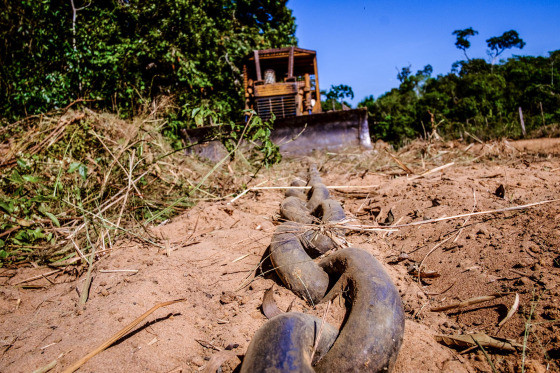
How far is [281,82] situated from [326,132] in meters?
3.42

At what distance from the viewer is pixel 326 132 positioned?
7047 millimetres

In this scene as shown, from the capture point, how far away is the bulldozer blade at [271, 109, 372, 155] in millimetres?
6957

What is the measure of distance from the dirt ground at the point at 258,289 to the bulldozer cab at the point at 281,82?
5465 millimetres

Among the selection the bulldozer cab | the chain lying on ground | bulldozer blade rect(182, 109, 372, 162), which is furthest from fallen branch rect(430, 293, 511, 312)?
the bulldozer cab

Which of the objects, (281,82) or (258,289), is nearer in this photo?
(258,289)

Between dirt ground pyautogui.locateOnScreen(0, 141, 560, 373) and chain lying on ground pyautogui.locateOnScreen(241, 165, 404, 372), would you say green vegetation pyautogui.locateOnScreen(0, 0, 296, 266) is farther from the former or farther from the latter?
chain lying on ground pyautogui.locateOnScreen(241, 165, 404, 372)

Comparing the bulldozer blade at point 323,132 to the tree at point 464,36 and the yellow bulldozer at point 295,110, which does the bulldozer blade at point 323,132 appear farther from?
the tree at point 464,36

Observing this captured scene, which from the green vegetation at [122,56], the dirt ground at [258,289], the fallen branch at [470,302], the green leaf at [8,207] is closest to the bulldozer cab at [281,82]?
the green vegetation at [122,56]

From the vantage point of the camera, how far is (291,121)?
22.8 ft

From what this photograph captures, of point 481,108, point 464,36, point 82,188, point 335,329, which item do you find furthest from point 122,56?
point 464,36

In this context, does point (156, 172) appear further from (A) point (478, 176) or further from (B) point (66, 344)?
(A) point (478, 176)

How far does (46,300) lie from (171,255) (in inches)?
29.9

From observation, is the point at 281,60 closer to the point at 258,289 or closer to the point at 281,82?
the point at 281,82

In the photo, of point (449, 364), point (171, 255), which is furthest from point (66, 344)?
point (449, 364)
